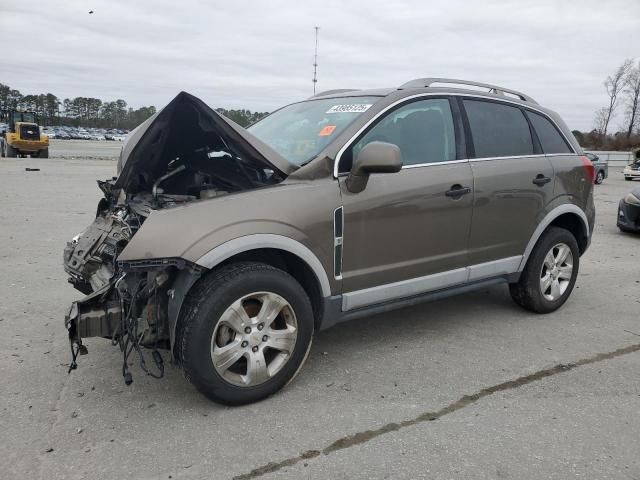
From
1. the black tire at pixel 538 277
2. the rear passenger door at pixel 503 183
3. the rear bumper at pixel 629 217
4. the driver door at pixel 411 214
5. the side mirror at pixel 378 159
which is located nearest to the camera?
the side mirror at pixel 378 159

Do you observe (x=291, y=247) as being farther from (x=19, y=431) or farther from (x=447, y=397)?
(x=19, y=431)

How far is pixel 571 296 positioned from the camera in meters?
5.52

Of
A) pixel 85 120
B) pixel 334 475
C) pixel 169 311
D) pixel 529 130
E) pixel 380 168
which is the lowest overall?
A: pixel 334 475

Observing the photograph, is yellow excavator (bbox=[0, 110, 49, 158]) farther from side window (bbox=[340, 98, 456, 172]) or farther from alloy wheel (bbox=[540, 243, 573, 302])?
alloy wheel (bbox=[540, 243, 573, 302])

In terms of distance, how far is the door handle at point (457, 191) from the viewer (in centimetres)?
387

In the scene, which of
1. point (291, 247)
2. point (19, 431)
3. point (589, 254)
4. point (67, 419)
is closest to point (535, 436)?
point (291, 247)

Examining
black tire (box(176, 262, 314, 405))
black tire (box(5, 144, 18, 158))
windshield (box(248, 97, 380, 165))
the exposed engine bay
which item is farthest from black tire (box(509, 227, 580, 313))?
black tire (box(5, 144, 18, 158))

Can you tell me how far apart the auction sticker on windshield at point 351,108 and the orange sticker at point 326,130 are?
195mm

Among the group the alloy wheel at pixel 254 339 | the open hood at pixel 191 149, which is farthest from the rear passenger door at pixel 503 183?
the alloy wheel at pixel 254 339

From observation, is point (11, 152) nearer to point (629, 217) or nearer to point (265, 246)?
point (629, 217)

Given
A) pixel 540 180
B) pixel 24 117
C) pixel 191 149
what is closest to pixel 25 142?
pixel 24 117

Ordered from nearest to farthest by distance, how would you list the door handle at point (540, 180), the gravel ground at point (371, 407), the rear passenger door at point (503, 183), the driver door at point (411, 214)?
1. the gravel ground at point (371, 407)
2. the driver door at point (411, 214)
3. the rear passenger door at point (503, 183)
4. the door handle at point (540, 180)

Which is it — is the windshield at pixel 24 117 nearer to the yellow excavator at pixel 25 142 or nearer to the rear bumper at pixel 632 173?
the yellow excavator at pixel 25 142

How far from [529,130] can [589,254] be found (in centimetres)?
396
